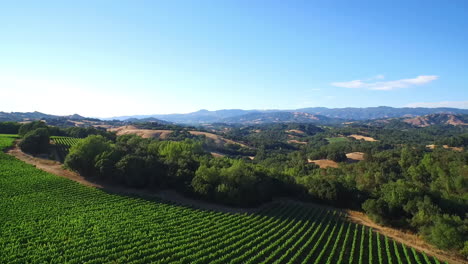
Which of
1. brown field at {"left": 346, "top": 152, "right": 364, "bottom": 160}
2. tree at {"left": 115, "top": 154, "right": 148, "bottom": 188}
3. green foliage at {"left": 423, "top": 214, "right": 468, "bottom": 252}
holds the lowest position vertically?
brown field at {"left": 346, "top": 152, "right": 364, "bottom": 160}

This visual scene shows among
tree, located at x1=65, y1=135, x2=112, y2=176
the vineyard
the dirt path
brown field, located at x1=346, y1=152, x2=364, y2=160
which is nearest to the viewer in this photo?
the vineyard

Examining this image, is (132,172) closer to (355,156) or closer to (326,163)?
(326,163)

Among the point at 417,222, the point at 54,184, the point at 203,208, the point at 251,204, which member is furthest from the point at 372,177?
the point at 54,184

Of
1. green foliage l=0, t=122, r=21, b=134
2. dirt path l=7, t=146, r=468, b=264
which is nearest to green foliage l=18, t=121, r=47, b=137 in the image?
green foliage l=0, t=122, r=21, b=134

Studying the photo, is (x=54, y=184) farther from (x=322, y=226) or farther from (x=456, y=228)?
(x=456, y=228)

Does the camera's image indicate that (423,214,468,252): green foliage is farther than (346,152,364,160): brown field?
No

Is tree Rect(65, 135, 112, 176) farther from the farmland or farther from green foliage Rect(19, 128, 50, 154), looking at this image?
green foliage Rect(19, 128, 50, 154)

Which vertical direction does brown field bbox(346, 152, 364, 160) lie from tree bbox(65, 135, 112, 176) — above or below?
below

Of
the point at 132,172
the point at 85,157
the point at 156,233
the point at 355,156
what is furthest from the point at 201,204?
the point at 355,156
